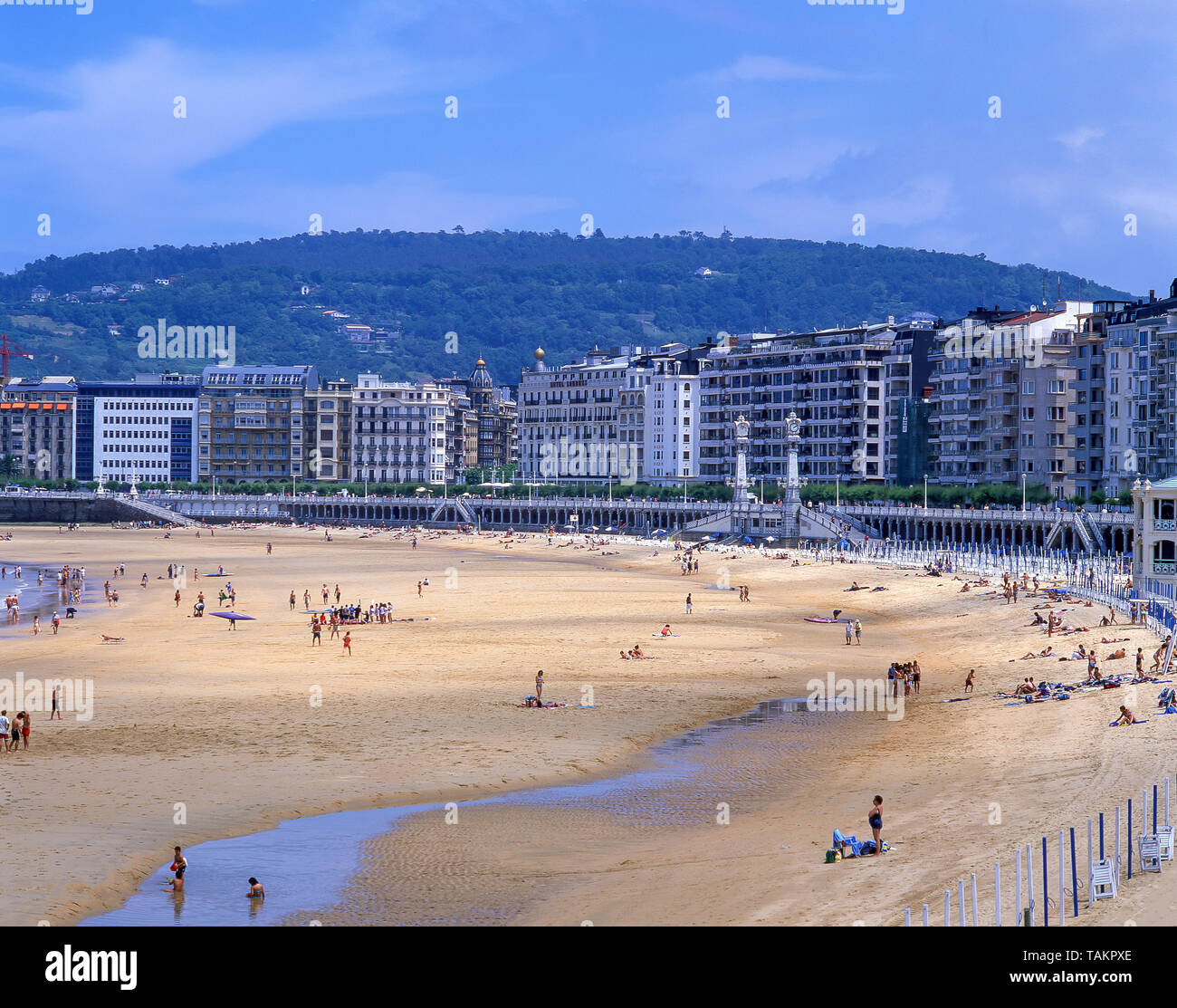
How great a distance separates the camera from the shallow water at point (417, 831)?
19.5 meters

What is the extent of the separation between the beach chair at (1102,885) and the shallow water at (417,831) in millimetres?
7049

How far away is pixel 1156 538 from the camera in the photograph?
53656 mm

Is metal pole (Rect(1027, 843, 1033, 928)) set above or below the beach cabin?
below

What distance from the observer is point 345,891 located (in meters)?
20.4

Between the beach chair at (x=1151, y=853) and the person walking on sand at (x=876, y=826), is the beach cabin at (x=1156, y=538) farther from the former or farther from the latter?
the beach chair at (x=1151, y=853)

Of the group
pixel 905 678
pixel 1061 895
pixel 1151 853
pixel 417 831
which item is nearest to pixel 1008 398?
pixel 905 678

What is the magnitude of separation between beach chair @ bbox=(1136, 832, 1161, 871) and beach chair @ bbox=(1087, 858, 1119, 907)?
103 centimetres

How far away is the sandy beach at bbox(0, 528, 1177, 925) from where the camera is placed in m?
20.1

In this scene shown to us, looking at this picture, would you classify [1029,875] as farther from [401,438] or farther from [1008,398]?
[401,438]

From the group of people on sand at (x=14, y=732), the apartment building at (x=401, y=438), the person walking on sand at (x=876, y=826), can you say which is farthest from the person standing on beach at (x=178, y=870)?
the apartment building at (x=401, y=438)

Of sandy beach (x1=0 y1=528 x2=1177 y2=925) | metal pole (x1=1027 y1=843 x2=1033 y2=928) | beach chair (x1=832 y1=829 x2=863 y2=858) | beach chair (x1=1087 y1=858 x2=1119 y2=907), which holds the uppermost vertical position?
beach chair (x1=1087 y1=858 x2=1119 y2=907)

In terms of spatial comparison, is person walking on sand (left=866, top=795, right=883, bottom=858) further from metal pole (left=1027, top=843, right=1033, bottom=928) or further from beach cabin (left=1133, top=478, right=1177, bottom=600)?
beach cabin (left=1133, top=478, right=1177, bottom=600)

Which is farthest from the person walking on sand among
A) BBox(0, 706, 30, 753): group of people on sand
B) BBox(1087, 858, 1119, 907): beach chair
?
BBox(0, 706, 30, 753): group of people on sand
